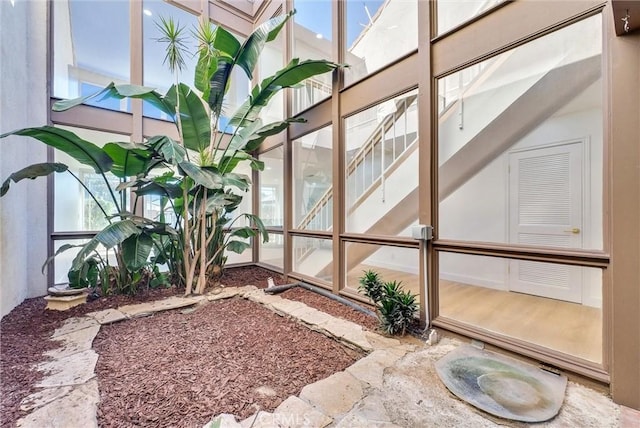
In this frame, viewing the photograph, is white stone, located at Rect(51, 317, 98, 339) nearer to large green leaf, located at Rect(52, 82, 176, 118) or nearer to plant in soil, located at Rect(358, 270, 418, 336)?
large green leaf, located at Rect(52, 82, 176, 118)

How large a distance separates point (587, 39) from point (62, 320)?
245 inches

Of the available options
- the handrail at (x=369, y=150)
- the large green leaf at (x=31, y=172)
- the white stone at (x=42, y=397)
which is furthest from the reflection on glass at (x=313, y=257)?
the large green leaf at (x=31, y=172)

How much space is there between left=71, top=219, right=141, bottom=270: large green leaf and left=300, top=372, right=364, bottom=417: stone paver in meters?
2.67

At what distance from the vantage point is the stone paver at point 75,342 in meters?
2.28

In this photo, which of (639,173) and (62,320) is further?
(62,320)

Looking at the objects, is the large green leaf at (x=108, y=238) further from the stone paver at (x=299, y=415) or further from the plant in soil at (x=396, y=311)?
the plant in soil at (x=396, y=311)

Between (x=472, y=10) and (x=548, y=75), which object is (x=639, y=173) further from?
(x=472, y=10)

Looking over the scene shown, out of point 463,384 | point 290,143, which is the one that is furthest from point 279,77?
point 463,384

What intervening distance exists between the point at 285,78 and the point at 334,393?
12.0 feet

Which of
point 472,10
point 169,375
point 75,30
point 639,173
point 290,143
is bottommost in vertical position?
point 169,375

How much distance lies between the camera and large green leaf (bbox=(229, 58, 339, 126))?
3.46 metres

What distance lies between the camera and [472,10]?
294 centimetres

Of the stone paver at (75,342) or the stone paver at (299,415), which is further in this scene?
the stone paver at (75,342)

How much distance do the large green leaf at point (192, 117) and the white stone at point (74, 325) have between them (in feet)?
8.05
